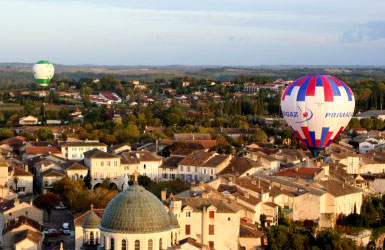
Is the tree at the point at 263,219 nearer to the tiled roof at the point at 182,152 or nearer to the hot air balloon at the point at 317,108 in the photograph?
the hot air balloon at the point at 317,108

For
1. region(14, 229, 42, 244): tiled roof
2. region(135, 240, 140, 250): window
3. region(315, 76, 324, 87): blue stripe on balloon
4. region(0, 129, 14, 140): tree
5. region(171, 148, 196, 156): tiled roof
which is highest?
region(315, 76, 324, 87): blue stripe on balloon

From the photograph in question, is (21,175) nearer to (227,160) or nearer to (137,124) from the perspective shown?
(227,160)

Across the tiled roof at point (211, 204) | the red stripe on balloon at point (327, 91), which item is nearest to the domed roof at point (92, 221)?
the tiled roof at point (211, 204)

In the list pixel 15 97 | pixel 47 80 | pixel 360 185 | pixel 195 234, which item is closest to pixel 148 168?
pixel 360 185

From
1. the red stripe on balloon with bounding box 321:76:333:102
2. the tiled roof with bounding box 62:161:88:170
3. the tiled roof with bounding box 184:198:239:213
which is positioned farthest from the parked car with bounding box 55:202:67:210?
the red stripe on balloon with bounding box 321:76:333:102

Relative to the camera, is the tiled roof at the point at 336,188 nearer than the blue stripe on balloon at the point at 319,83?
Yes

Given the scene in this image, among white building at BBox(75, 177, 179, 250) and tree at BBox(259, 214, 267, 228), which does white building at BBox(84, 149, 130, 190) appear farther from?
white building at BBox(75, 177, 179, 250)

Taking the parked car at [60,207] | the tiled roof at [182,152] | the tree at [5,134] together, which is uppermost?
the tiled roof at [182,152]
